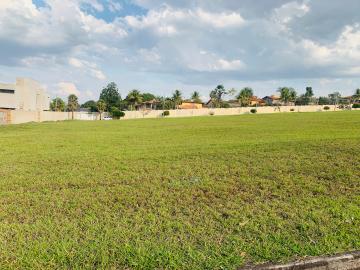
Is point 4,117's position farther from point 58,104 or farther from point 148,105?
point 148,105

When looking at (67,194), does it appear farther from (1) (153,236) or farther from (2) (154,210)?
(1) (153,236)

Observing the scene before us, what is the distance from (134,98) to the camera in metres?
95.1

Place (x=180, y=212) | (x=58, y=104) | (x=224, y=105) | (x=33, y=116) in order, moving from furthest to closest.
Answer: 1. (x=224, y=105)
2. (x=58, y=104)
3. (x=33, y=116)
4. (x=180, y=212)

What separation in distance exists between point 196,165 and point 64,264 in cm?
506

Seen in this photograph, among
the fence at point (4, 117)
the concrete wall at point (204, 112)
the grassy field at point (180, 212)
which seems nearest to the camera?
the grassy field at point (180, 212)

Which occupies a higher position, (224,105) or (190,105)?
(190,105)

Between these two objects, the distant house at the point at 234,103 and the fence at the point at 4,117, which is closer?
the fence at the point at 4,117

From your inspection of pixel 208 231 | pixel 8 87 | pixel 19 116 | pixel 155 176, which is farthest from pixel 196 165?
pixel 8 87

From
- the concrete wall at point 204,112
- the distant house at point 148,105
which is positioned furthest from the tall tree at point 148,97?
the concrete wall at point 204,112

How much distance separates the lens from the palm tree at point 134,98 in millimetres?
94312

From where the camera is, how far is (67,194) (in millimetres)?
5629

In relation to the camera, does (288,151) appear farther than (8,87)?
No

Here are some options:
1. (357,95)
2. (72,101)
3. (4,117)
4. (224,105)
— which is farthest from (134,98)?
(357,95)

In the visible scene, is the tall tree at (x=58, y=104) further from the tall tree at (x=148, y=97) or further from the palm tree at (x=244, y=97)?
the palm tree at (x=244, y=97)
